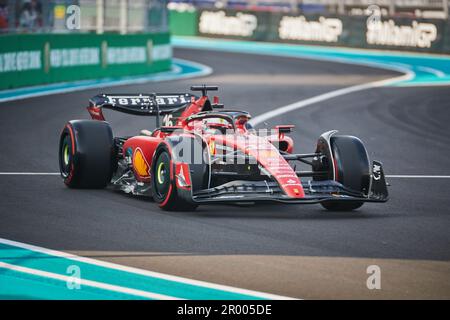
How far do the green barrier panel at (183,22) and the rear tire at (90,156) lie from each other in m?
43.2

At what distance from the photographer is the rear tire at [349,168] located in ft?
38.3

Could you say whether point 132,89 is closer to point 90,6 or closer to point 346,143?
point 90,6

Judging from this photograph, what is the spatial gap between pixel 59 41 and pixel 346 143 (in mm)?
17992

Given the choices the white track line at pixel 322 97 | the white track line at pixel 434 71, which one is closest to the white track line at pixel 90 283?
the white track line at pixel 322 97

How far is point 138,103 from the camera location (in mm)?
14172

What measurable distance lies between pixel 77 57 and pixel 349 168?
1925 centimetres

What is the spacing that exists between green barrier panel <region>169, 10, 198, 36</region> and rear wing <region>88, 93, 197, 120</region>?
41.9m

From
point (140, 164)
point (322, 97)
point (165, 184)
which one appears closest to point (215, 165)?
point (165, 184)

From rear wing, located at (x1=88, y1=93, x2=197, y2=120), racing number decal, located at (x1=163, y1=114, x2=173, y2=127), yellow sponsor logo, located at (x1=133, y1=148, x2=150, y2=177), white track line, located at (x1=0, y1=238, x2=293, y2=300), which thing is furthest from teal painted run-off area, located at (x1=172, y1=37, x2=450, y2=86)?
white track line, located at (x1=0, y1=238, x2=293, y2=300)

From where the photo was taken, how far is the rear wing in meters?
14.0

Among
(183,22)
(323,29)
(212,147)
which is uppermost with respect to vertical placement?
(212,147)

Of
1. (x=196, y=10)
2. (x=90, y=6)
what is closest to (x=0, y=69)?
(x=90, y=6)

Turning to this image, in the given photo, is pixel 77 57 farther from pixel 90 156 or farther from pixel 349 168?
pixel 349 168

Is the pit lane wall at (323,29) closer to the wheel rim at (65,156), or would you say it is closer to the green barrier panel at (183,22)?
the green barrier panel at (183,22)
